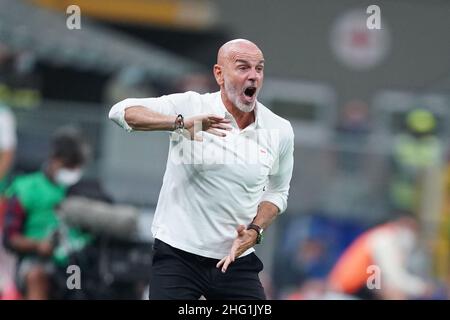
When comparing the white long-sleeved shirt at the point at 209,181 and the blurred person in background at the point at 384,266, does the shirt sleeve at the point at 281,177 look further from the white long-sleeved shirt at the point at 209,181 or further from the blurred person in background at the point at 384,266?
the blurred person in background at the point at 384,266

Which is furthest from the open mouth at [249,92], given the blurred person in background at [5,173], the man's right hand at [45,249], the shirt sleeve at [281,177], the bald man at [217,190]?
the blurred person in background at [5,173]

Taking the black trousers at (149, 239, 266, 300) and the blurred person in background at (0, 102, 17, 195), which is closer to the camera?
the black trousers at (149, 239, 266, 300)

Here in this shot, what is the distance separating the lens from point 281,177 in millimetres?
9023

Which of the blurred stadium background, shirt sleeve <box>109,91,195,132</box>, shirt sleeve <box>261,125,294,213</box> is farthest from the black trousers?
the blurred stadium background

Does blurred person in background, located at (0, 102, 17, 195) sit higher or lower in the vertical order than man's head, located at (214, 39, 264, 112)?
higher

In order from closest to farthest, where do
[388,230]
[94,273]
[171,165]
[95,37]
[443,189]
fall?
[171,165], [94,273], [388,230], [443,189], [95,37]

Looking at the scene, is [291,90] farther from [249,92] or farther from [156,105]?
[156,105]

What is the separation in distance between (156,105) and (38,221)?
16.5 feet

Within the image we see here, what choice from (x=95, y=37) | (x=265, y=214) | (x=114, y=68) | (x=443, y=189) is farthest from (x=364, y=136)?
(x=265, y=214)

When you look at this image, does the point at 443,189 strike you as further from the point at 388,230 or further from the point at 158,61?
the point at 158,61

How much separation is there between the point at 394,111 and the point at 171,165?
1313 centimetres

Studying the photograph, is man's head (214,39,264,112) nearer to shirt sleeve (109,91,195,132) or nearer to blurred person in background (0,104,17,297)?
shirt sleeve (109,91,195,132)

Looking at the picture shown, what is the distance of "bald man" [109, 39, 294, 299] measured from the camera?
8.57 metres
